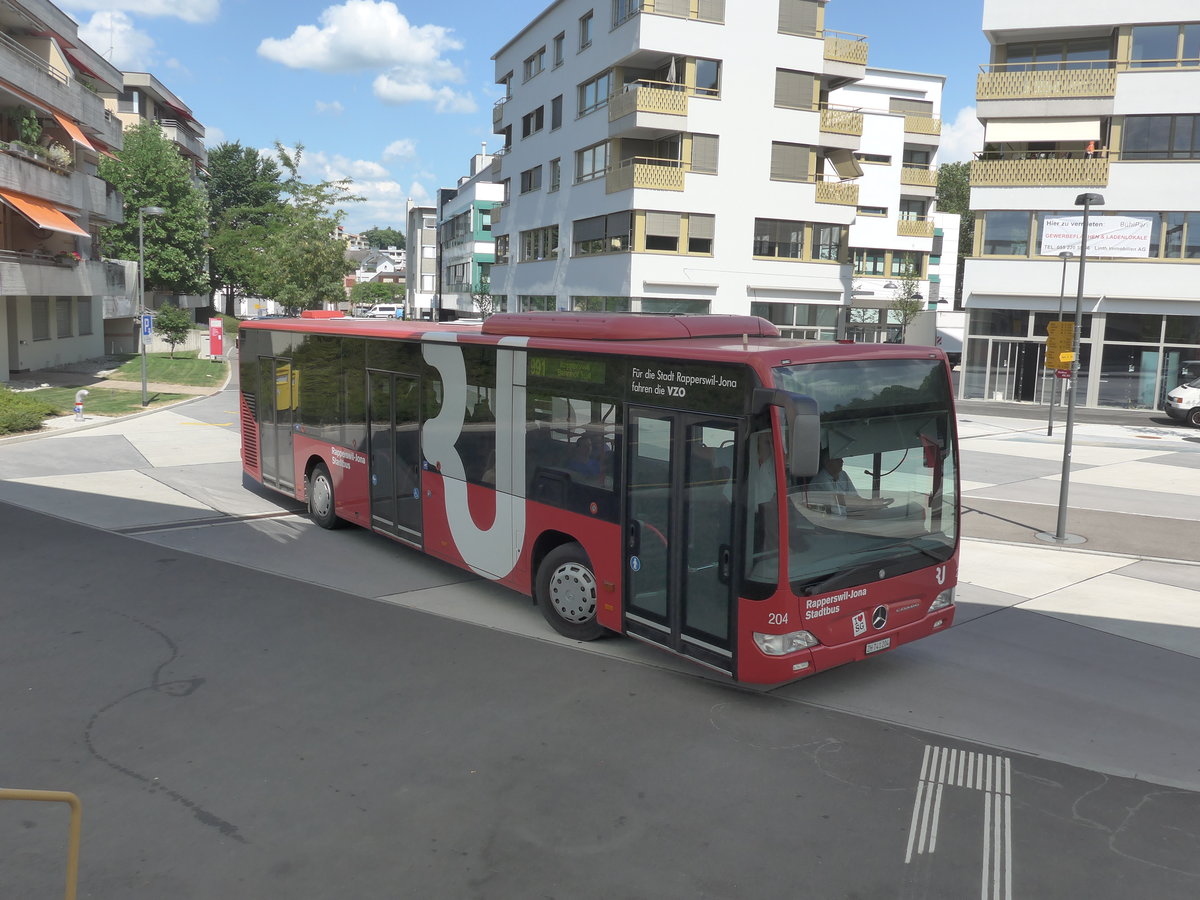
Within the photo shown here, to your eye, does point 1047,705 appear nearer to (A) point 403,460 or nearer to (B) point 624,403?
(B) point 624,403

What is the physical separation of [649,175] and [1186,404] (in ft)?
64.6

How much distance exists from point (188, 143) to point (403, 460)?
74.3 meters

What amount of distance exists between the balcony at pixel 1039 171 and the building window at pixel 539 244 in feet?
57.7

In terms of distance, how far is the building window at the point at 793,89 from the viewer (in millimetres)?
38250

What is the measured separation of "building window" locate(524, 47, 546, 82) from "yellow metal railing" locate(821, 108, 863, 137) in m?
13.8

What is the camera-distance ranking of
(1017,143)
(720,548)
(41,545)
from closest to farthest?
(720,548)
(41,545)
(1017,143)

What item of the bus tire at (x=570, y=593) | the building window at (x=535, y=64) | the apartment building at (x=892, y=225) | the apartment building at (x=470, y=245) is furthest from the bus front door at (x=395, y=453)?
the apartment building at (x=470, y=245)

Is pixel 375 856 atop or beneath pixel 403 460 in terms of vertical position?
beneath

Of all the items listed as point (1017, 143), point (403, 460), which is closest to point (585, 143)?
point (1017, 143)

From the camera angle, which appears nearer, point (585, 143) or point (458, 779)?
point (458, 779)

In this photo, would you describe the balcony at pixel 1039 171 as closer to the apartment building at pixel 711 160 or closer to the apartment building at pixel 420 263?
the apartment building at pixel 711 160

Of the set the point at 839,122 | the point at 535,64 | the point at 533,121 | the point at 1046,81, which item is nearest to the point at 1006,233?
the point at 1046,81

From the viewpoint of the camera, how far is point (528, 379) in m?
9.59

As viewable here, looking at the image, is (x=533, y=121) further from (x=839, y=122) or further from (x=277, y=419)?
(x=277, y=419)
